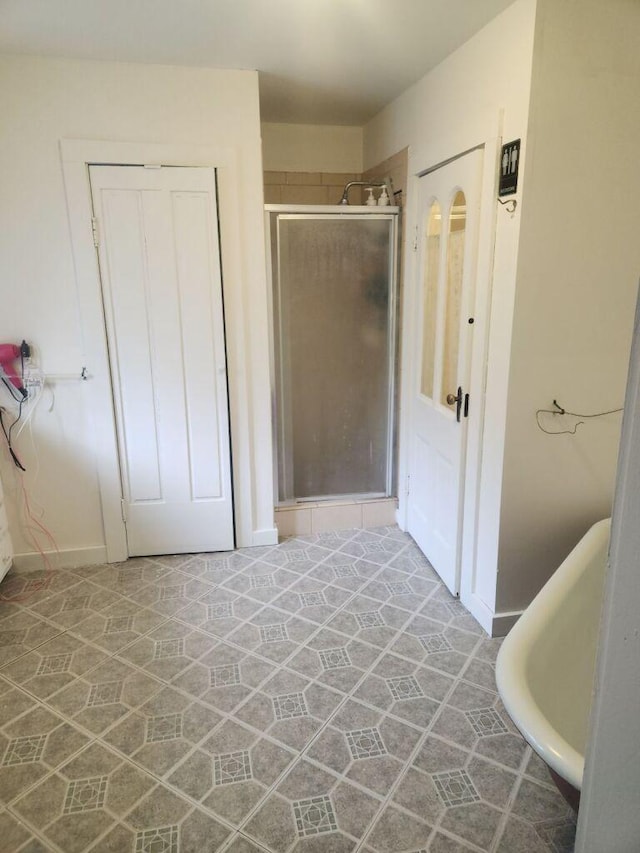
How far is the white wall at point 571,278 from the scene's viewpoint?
1.92 metres

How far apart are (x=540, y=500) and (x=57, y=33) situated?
2717 millimetres

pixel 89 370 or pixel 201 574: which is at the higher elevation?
pixel 89 370

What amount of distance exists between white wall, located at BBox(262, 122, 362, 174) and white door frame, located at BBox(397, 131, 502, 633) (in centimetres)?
94

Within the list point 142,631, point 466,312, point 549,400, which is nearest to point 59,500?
point 142,631

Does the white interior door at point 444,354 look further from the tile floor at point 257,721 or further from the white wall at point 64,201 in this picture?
the white wall at point 64,201

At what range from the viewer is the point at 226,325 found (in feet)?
9.57

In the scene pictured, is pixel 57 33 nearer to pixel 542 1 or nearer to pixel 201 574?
pixel 542 1

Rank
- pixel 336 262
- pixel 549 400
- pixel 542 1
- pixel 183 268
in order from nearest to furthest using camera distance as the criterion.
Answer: pixel 542 1 < pixel 549 400 < pixel 183 268 < pixel 336 262

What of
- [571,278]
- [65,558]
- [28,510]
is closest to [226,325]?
[28,510]

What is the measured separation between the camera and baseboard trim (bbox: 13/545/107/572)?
117 inches

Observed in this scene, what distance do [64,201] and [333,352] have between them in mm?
1560

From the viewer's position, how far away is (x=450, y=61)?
95.8 inches

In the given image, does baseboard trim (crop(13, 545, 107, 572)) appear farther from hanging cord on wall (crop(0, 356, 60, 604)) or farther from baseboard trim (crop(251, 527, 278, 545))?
baseboard trim (crop(251, 527, 278, 545))

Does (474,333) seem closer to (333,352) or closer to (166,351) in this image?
(333,352)
